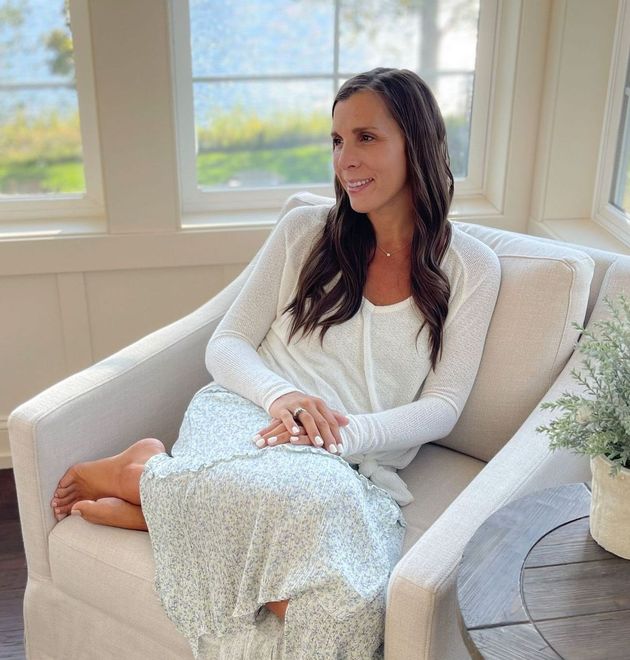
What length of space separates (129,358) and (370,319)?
1.64 ft

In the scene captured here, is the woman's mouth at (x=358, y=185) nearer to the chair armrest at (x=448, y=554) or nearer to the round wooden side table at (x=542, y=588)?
the chair armrest at (x=448, y=554)

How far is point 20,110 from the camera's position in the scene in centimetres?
239

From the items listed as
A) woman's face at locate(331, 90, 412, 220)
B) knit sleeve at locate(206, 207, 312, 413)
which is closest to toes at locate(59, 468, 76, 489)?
knit sleeve at locate(206, 207, 312, 413)

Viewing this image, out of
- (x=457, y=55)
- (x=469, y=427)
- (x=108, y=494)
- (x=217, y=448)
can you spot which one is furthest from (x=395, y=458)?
(x=457, y=55)

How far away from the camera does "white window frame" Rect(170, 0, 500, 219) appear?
2.38m

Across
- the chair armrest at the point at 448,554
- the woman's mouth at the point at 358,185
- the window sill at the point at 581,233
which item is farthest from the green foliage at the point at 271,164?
the chair armrest at the point at 448,554

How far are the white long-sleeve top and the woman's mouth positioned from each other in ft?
0.59

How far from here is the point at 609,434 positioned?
1.10m

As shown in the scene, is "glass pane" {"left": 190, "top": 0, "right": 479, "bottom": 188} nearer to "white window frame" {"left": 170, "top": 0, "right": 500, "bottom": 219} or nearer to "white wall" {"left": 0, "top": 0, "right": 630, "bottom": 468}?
"white window frame" {"left": 170, "top": 0, "right": 500, "bottom": 219}

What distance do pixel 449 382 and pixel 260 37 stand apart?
1267mm

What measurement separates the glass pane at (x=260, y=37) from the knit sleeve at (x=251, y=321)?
81cm

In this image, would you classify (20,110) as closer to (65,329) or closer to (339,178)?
(65,329)

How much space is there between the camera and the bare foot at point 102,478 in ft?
5.10

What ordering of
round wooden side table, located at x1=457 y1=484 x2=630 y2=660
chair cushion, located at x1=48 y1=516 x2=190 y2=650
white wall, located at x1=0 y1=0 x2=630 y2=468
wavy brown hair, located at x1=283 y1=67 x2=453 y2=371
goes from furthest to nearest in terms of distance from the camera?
1. white wall, located at x1=0 y1=0 x2=630 y2=468
2. wavy brown hair, located at x1=283 y1=67 x2=453 y2=371
3. chair cushion, located at x1=48 y1=516 x2=190 y2=650
4. round wooden side table, located at x1=457 y1=484 x2=630 y2=660
